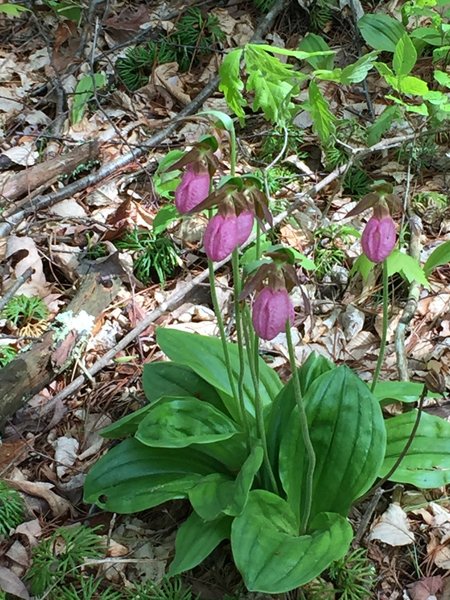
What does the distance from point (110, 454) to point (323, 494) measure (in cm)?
65

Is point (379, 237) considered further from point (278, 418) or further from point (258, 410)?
point (278, 418)

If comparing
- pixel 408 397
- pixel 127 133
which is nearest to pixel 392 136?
pixel 127 133

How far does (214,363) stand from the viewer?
2.26m

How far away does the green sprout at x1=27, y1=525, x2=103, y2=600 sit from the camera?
200 centimetres

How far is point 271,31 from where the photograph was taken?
4.42 m

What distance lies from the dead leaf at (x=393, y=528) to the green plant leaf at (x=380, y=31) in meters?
2.24

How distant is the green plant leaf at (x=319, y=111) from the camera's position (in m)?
2.39

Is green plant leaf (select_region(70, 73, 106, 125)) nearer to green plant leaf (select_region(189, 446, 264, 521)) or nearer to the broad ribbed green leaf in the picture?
the broad ribbed green leaf

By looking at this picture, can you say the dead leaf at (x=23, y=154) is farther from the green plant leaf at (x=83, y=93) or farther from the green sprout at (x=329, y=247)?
the green sprout at (x=329, y=247)

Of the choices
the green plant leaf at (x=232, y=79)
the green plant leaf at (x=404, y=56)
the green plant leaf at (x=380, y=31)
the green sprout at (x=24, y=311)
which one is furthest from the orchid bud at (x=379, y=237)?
the green plant leaf at (x=380, y=31)

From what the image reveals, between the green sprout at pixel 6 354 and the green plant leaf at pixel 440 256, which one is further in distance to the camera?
the green sprout at pixel 6 354

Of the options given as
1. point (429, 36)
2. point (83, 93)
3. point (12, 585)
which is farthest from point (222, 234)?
point (83, 93)

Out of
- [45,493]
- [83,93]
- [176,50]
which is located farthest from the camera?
[176,50]

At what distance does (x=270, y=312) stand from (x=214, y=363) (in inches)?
34.1
